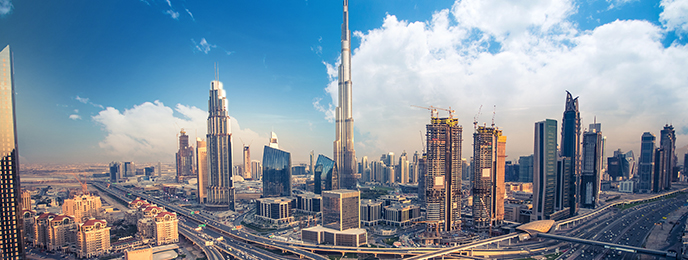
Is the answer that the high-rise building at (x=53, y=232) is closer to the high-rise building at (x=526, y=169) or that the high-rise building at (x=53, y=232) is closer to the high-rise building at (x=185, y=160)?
the high-rise building at (x=185, y=160)

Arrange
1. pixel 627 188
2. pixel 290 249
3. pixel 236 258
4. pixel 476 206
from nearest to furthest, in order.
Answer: pixel 236 258 → pixel 290 249 → pixel 476 206 → pixel 627 188

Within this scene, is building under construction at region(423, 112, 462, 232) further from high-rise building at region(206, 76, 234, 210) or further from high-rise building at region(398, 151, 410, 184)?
high-rise building at region(398, 151, 410, 184)

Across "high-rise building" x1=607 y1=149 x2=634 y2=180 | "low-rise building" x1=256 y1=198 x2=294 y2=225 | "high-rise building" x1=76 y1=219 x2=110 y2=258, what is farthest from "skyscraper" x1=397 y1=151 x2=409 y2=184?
"high-rise building" x1=76 y1=219 x2=110 y2=258

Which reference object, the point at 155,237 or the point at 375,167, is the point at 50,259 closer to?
the point at 155,237

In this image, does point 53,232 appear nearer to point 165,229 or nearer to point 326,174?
point 165,229

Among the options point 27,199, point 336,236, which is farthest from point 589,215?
point 27,199

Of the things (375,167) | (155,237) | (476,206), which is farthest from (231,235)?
(375,167)
